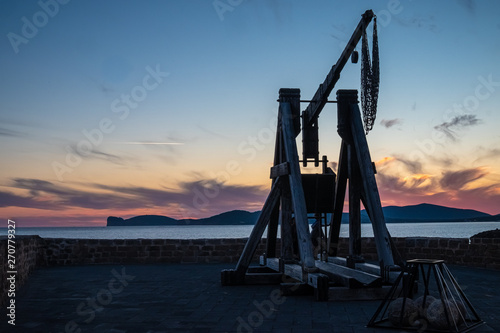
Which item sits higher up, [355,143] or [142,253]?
[355,143]

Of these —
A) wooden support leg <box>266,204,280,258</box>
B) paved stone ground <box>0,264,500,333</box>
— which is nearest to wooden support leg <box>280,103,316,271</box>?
paved stone ground <box>0,264,500,333</box>

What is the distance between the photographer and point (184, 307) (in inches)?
267

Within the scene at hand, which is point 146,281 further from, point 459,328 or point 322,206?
point 459,328

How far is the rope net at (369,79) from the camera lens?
20.0 ft

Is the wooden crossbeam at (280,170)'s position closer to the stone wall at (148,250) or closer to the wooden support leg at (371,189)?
the wooden support leg at (371,189)

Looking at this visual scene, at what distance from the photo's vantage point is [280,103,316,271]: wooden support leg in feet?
24.8

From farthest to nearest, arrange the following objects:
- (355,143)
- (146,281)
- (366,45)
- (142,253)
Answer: (142,253)
(146,281)
(355,143)
(366,45)

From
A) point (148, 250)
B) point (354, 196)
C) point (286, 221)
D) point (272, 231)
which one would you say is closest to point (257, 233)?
point (286, 221)

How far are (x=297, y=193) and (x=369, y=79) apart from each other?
2.35 m

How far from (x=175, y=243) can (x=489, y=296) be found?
28.5 feet

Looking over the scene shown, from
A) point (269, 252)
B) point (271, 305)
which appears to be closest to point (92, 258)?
point (269, 252)

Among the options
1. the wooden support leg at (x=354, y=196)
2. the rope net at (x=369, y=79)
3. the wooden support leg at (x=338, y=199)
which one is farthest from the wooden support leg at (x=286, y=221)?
the rope net at (x=369, y=79)

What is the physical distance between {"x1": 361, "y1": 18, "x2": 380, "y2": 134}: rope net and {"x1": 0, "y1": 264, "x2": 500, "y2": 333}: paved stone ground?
2.64 meters

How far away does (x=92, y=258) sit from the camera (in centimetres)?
1392
